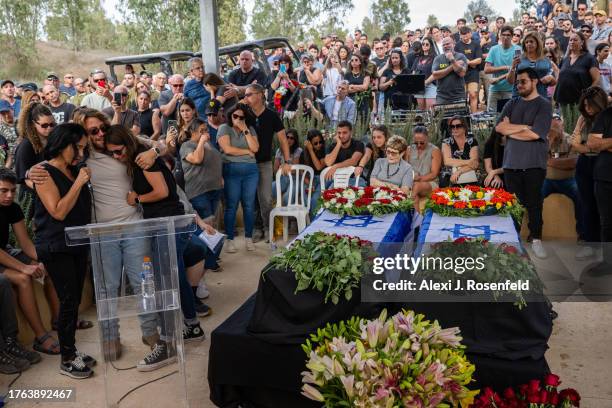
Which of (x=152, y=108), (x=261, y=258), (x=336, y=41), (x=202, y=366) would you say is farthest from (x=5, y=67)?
(x=202, y=366)

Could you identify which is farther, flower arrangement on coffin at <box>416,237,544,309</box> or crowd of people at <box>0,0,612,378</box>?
crowd of people at <box>0,0,612,378</box>

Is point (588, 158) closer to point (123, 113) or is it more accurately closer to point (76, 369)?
point (76, 369)

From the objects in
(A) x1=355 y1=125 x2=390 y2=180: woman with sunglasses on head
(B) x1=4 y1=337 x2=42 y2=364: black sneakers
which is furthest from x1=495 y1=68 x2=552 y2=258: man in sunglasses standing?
(B) x1=4 y1=337 x2=42 y2=364: black sneakers

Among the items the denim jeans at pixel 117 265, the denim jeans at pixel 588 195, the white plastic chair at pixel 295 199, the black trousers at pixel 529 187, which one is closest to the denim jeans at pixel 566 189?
the denim jeans at pixel 588 195

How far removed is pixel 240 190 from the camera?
296 inches

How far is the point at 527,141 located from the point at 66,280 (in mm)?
4504

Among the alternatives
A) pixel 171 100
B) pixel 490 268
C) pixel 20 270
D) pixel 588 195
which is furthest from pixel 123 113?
pixel 490 268

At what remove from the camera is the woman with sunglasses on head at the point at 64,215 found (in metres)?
4.25

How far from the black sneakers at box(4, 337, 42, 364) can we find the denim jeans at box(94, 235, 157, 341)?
1034 mm

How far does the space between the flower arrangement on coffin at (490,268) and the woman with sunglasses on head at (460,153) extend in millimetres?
3473

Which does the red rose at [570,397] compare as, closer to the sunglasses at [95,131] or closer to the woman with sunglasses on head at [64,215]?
the woman with sunglasses on head at [64,215]

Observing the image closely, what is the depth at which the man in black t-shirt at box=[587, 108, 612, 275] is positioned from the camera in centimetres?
583

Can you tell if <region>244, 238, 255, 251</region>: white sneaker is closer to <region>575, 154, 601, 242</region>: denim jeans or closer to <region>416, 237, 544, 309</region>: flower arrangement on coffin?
<region>575, 154, 601, 242</region>: denim jeans

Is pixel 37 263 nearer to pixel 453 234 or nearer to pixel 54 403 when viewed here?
pixel 54 403
